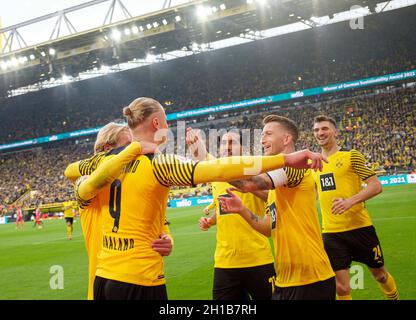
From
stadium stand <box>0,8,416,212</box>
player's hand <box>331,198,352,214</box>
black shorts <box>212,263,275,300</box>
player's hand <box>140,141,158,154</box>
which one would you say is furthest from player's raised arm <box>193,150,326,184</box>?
stadium stand <box>0,8,416,212</box>

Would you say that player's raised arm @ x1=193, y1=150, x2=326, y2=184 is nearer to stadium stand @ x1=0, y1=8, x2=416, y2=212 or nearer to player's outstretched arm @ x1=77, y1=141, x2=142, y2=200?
player's outstretched arm @ x1=77, y1=141, x2=142, y2=200

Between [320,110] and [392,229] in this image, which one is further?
[320,110]

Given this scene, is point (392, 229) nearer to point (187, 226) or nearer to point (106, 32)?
point (187, 226)

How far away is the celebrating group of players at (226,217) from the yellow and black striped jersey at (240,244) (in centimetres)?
1

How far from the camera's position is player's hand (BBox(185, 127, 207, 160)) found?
318cm

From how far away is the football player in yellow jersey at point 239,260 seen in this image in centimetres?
395

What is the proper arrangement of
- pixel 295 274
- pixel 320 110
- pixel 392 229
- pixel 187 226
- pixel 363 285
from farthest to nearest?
pixel 320 110 < pixel 187 226 < pixel 392 229 < pixel 363 285 < pixel 295 274

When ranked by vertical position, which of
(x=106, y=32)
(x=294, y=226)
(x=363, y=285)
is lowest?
(x=363, y=285)

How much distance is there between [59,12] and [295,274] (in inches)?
1271

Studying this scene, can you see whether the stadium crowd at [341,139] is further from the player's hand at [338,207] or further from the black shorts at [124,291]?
the black shorts at [124,291]

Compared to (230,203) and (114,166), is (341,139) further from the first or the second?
(114,166)

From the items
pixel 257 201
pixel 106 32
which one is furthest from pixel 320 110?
pixel 257 201

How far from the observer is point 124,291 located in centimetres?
252

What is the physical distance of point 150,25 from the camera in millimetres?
29109
